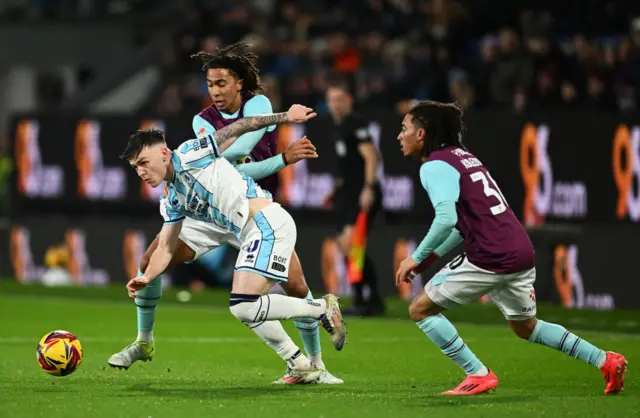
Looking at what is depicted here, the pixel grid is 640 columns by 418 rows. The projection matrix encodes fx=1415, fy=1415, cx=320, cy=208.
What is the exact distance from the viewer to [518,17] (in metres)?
19.7

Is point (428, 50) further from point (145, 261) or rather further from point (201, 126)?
point (145, 261)

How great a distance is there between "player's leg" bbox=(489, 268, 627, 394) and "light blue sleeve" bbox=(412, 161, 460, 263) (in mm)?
512

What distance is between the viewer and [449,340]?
26.7 feet

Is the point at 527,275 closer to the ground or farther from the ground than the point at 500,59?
closer to the ground

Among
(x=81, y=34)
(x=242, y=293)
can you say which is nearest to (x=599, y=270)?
(x=242, y=293)

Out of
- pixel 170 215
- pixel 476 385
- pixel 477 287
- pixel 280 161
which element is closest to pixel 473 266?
pixel 477 287

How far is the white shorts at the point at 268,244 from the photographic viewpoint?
8.56 metres

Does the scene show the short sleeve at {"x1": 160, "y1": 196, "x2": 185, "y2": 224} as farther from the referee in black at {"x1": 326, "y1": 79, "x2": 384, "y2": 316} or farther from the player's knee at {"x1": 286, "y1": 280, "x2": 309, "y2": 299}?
the referee in black at {"x1": 326, "y1": 79, "x2": 384, "y2": 316}

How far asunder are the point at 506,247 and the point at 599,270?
7.05 meters

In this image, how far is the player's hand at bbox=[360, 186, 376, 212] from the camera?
1432 cm

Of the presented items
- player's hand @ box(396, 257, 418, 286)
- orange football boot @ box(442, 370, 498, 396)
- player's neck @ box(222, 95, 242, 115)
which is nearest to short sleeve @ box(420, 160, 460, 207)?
player's hand @ box(396, 257, 418, 286)

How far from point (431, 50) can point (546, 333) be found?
1158 cm

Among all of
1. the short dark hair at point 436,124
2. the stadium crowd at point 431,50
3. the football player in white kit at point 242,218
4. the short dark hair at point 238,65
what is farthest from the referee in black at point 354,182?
the short dark hair at point 436,124

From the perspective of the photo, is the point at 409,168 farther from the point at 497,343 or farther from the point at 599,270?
the point at 497,343
